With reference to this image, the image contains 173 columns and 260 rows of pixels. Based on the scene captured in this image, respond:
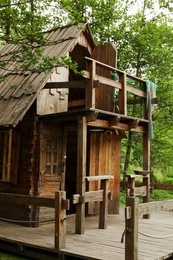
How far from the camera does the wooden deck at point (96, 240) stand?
21.4 feet

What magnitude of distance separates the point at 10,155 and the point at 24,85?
194cm

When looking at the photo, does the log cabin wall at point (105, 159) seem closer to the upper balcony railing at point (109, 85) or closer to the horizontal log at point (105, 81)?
the upper balcony railing at point (109, 85)

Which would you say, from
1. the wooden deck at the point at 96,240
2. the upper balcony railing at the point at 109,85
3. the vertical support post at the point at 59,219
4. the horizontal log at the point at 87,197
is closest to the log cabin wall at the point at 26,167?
the wooden deck at the point at 96,240

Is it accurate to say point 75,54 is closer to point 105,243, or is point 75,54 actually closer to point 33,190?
point 33,190

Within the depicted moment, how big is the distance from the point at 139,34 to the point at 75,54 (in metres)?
5.41

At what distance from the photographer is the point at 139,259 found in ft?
19.9

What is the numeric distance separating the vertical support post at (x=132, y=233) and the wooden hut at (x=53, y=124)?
7.60ft

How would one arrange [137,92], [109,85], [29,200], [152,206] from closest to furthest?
1. [152,206]
2. [29,200]
3. [109,85]
4. [137,92]

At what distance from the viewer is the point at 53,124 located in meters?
9.75

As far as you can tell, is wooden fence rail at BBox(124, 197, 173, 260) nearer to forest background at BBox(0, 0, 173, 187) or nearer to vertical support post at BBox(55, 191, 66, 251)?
vertical support post at BBox(55, 191, 66, 251)

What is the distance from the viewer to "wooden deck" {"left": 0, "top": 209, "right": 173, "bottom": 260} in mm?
6512

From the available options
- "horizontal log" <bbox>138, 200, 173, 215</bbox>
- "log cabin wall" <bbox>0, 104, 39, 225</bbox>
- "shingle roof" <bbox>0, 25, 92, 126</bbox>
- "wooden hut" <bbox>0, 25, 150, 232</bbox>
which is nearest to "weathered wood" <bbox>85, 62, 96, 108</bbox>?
"wooden hut" <bbox>0, 25, 150, 232</bbox>

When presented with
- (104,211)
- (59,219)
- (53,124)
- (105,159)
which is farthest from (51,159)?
(59,219)

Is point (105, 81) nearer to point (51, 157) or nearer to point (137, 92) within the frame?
point (137, 92)
